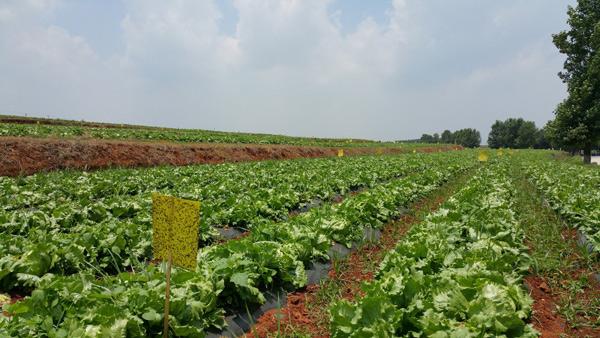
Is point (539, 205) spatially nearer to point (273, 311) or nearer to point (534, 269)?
point (534, 269)

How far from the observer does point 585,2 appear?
3325cm

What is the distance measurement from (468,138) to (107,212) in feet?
506

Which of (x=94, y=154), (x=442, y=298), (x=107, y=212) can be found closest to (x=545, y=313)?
(x=442, y=298)

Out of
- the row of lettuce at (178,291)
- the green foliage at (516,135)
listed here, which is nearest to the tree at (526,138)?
the green foliage at (516,135)

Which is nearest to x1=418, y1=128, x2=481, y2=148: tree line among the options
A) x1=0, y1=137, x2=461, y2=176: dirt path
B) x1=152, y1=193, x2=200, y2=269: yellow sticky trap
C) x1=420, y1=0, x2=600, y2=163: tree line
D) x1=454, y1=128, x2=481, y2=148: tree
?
x1=454, y1=128, x2=481, y2=148: tree

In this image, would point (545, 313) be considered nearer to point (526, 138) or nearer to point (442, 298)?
point (442, 298)

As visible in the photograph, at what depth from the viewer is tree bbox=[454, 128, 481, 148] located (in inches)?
5728

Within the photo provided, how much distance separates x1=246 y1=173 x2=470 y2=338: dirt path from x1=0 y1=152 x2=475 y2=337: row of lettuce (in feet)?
0.88

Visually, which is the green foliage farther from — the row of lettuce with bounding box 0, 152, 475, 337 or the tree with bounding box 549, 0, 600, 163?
the row of lettuce with bounding box 0, 152, 475, 337

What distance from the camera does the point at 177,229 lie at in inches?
134

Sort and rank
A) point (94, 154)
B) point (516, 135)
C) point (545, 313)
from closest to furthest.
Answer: point (545, 313), point (94, 154), point (516, 135)

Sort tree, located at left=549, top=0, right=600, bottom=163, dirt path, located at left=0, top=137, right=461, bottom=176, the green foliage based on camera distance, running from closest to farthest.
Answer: dirt path, located at left=0, top=137, right=461, bottom=176
tree, located at left=549, top=0, right=600, bottom=163
the green foliage

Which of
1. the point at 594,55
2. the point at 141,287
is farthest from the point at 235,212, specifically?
the point at 594,55

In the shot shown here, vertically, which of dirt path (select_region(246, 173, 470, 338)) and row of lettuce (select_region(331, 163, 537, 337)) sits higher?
row of lettuce (select_region(331, 163, 537, 337))
